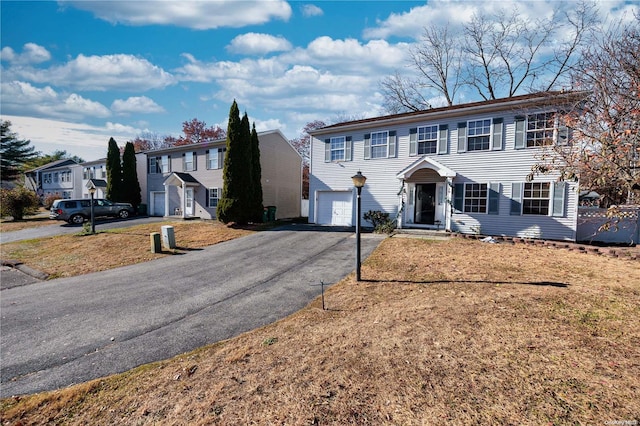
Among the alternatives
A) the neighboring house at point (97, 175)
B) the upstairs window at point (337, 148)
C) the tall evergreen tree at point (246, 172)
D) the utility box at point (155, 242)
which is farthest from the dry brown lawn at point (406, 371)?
the neighboring house at point (97, 175)

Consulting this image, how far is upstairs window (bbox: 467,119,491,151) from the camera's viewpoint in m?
13.4

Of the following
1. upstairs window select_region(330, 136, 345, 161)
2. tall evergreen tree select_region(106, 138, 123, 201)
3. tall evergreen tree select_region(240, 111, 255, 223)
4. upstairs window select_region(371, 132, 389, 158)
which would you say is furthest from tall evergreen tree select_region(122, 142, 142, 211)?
upstairs window select_region(371, 132, 389, 158)

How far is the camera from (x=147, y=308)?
7.00m

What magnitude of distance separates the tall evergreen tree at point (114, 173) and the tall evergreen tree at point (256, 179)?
14.3 m

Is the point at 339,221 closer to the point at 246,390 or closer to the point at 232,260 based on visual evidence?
the point at 232,260

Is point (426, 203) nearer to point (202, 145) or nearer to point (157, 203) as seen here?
point (202, 145)

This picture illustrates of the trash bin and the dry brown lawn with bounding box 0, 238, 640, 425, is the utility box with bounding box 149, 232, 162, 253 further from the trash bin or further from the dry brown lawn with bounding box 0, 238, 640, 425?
the dry brown lawn with bounding box 0, 238, 640, 425

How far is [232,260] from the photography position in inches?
437

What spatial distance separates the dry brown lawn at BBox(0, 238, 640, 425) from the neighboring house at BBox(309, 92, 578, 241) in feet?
23.2

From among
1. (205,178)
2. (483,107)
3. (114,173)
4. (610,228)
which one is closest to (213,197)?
(205,178)

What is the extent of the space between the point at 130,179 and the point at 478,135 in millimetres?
26693

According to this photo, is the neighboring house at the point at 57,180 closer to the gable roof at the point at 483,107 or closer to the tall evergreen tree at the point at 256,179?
the tall evergreen tree at the point at 256,179

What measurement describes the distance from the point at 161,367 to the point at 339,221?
13749 millimetres

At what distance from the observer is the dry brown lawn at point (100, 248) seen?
11.6 m
